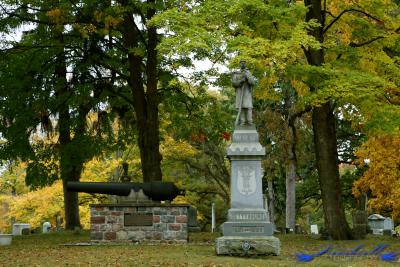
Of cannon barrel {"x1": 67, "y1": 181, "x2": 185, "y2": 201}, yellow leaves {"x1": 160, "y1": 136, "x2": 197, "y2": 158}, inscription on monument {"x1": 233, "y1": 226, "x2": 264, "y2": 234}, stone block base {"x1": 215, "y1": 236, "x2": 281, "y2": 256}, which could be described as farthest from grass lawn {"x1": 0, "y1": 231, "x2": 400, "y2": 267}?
yellow leaves {"x1": 160, "y1": 136, "x2": 197, "y2": 158}

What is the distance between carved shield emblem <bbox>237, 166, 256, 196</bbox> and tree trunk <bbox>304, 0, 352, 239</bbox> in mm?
5944

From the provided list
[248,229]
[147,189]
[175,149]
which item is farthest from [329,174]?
[175,149]

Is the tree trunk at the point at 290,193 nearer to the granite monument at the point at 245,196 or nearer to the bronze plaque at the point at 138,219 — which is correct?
the bronze plaque at the point at 138,219

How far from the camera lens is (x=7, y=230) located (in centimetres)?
4191

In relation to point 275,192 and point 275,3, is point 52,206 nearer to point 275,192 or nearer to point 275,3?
point 275,192

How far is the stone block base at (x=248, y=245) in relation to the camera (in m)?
12.5

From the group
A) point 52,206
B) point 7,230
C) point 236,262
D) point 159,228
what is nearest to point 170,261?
point 236,262

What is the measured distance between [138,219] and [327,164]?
6.25 m

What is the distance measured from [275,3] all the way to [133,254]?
8600 millimetres

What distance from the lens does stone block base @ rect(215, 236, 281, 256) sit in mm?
12547

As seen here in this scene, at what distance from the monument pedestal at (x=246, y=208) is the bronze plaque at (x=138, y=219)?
4.76 metres

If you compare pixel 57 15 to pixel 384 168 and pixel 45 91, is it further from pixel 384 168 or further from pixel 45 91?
pixel 384 168

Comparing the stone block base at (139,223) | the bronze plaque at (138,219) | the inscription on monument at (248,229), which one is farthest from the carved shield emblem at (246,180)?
the bronze plaque at (138,219)

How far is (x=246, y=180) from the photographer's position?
13.1 metres
